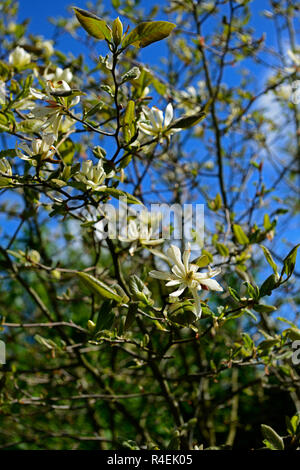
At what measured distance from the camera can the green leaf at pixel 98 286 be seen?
0.75 meters

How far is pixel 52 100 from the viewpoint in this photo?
0.82m

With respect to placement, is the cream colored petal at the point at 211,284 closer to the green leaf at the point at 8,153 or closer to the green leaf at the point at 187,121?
the green leaf at the point at 187,121

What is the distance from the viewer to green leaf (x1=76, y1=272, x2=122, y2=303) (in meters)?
0.75

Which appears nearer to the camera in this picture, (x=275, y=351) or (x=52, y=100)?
(x=52, y=100)

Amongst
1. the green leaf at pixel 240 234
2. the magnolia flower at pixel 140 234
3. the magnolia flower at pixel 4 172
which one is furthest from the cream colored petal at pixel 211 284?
the magnolia flower at pixel 4 172

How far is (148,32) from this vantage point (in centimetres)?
75

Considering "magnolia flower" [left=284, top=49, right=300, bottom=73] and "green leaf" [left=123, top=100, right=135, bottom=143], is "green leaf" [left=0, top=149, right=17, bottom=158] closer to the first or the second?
"green leaf" [left=123, top=100, right=135, bottom=143]

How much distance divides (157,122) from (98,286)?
406 millimetres

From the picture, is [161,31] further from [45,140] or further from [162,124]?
[45,140]

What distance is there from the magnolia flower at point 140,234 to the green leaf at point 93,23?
1.38 feet

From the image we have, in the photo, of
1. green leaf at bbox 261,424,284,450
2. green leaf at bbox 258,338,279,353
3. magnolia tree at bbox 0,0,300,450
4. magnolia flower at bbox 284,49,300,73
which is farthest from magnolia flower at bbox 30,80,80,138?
magnolia flower at bbox 284,49,300,73

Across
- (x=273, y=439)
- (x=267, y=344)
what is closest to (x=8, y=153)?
(x=267, y=344)
